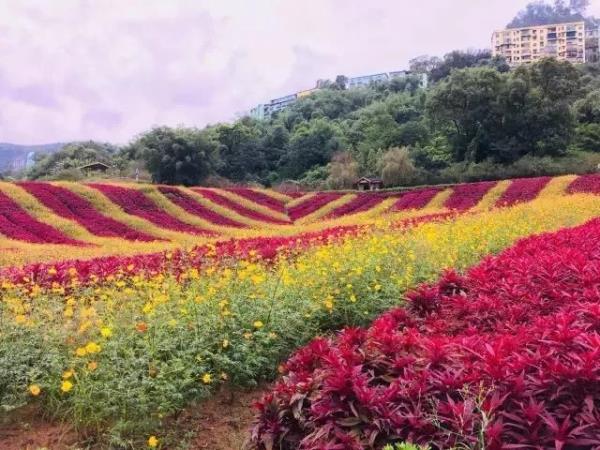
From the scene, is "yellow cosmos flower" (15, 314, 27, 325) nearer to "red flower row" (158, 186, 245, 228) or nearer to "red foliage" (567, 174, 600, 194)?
"red flower row" (158, 186, 245, 228)

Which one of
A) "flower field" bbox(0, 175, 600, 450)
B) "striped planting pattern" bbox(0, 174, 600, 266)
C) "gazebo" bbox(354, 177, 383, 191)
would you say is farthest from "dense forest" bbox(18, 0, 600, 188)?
"flower field" bbox(0, 175, 600, 450)

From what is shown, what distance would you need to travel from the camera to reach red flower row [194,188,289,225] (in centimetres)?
2549

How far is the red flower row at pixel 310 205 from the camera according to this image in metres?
27.3

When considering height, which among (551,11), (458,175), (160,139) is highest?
(551,11)

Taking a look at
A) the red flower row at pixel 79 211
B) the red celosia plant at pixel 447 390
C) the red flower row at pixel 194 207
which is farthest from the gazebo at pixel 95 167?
the red celosia plant at pixel 447 390

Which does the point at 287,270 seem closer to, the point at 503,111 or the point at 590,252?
the point at 590,252

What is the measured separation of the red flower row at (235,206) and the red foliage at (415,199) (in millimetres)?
5630

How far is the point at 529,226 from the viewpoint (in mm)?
9508

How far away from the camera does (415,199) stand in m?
28.0

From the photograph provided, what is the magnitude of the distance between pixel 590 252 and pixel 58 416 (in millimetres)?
4426

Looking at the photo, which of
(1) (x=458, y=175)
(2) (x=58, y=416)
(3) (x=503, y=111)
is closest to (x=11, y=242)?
(2) (x=58, y=416)

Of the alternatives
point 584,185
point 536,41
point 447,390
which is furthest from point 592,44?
point 447,390

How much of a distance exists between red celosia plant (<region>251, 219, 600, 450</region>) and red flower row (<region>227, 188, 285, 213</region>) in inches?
991

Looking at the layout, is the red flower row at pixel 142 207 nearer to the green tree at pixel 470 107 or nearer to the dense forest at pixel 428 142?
the dense forest at pixel 428 142
